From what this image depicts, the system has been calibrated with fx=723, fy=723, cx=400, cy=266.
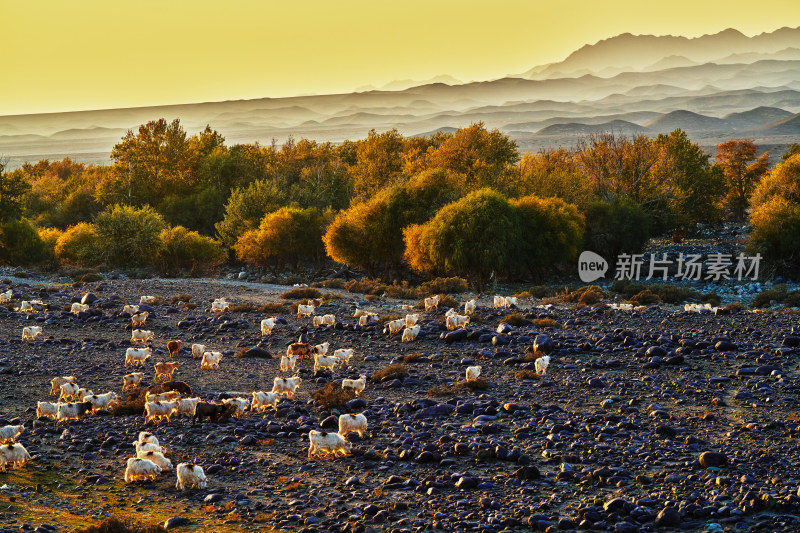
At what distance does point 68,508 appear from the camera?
36.6ft

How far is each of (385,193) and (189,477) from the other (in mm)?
44649

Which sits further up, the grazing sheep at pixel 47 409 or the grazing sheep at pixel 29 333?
the grazing sheep at pixel 47 409

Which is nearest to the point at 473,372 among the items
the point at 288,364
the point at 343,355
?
the point at 343,355

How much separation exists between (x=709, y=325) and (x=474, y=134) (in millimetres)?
48141

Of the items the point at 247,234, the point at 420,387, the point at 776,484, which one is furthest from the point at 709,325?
the point at 247,234

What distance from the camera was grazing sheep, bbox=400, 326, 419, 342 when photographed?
2444 centimetres

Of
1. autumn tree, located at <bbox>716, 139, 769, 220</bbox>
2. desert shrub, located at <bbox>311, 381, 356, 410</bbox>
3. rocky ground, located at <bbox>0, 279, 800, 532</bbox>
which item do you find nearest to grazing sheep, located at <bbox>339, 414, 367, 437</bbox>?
rocky ground, located at <bbox>0, 279, 800, 532</bbox>

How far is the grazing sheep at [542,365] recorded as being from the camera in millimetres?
19141

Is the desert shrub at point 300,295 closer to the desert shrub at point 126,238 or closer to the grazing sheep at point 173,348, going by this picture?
the grazing sheep at point 173,348

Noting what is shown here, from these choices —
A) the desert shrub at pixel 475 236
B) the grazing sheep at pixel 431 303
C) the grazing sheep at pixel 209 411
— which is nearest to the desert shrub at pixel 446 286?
the desert shrub at pixel 475 236

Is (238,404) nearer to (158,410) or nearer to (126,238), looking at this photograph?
(158,410)

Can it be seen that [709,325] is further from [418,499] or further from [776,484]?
[418,499]

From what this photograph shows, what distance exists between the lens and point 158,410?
15.5 m

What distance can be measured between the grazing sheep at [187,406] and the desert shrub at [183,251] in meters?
43.9
